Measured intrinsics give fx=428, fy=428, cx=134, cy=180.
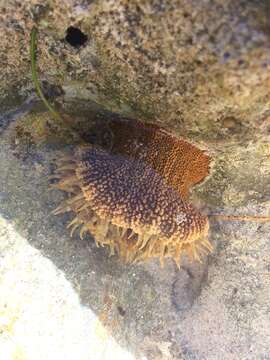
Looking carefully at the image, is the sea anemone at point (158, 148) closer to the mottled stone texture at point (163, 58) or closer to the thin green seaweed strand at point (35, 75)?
the mottled stone texture at point (163, 58)

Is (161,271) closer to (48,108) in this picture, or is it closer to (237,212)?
(237,212)

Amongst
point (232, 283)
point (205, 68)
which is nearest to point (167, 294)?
point (232, 283)

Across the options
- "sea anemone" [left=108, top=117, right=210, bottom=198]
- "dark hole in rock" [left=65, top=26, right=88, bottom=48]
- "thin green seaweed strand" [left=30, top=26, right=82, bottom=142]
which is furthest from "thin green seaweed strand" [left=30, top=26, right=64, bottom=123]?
"sea anemone" [left=108, top=117, right=210, bottom=198]

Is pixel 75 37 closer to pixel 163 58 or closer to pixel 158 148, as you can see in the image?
pixel 163 58

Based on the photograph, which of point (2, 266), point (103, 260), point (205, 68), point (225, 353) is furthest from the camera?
point (225, 353)

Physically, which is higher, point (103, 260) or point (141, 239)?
point (141, 239)

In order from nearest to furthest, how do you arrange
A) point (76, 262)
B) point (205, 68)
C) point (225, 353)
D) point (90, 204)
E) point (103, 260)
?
point (205, 68), point (90, 204), point (76, 262), point (103, 260), point (225, 353)
